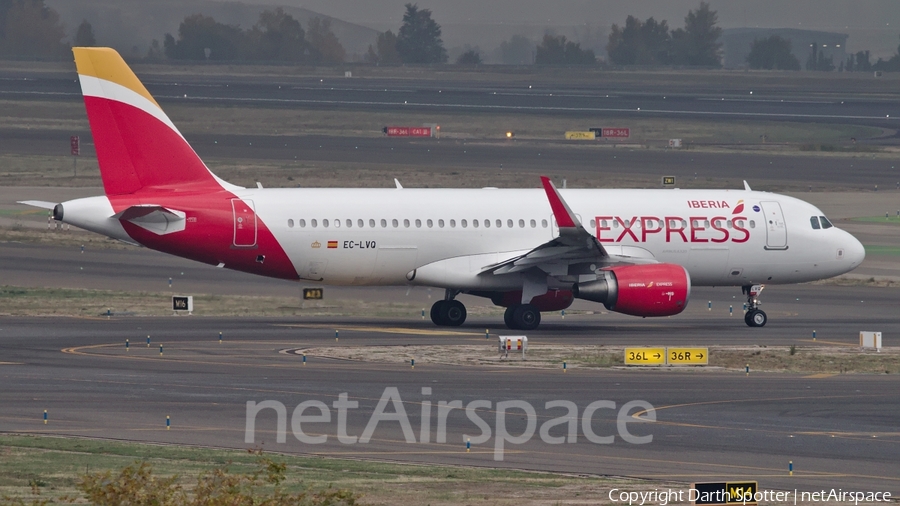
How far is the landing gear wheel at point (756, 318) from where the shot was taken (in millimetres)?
43156

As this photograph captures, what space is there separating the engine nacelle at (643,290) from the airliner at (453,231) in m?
0.04

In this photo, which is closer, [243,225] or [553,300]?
[243,225]

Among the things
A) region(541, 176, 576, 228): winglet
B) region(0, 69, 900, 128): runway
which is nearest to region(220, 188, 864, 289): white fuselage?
region(541, 176, 576, 228): winglet

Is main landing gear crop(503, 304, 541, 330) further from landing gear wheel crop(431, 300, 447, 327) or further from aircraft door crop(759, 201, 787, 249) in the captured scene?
aircraft door crop(759, 201, 787, 249)

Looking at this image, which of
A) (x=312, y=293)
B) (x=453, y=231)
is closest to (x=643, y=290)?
(x=453, y=231)

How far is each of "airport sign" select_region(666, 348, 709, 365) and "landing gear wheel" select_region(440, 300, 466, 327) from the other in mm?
9679

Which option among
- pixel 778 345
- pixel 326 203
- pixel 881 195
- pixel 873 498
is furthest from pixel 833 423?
pixel 881 195

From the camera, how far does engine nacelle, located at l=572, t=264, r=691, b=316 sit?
39.9 metres

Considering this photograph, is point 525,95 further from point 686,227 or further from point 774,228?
point 686,227

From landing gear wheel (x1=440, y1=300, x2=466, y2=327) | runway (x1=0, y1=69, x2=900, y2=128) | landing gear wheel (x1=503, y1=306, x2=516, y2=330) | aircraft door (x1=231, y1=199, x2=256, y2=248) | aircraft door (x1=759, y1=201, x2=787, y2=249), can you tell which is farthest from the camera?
runway (x1=0, y1=69, x2=900, y2=128)

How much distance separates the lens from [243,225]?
3997 cm

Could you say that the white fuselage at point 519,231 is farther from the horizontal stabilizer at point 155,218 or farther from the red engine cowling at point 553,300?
the horizontal stabilizer at point 155,218

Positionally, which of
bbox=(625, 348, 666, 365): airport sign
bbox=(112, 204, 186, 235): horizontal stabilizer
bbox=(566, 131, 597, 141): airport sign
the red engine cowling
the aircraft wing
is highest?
bbox=(566, 131, 597, 141): airport sign

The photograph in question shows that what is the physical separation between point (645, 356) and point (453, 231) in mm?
9239
